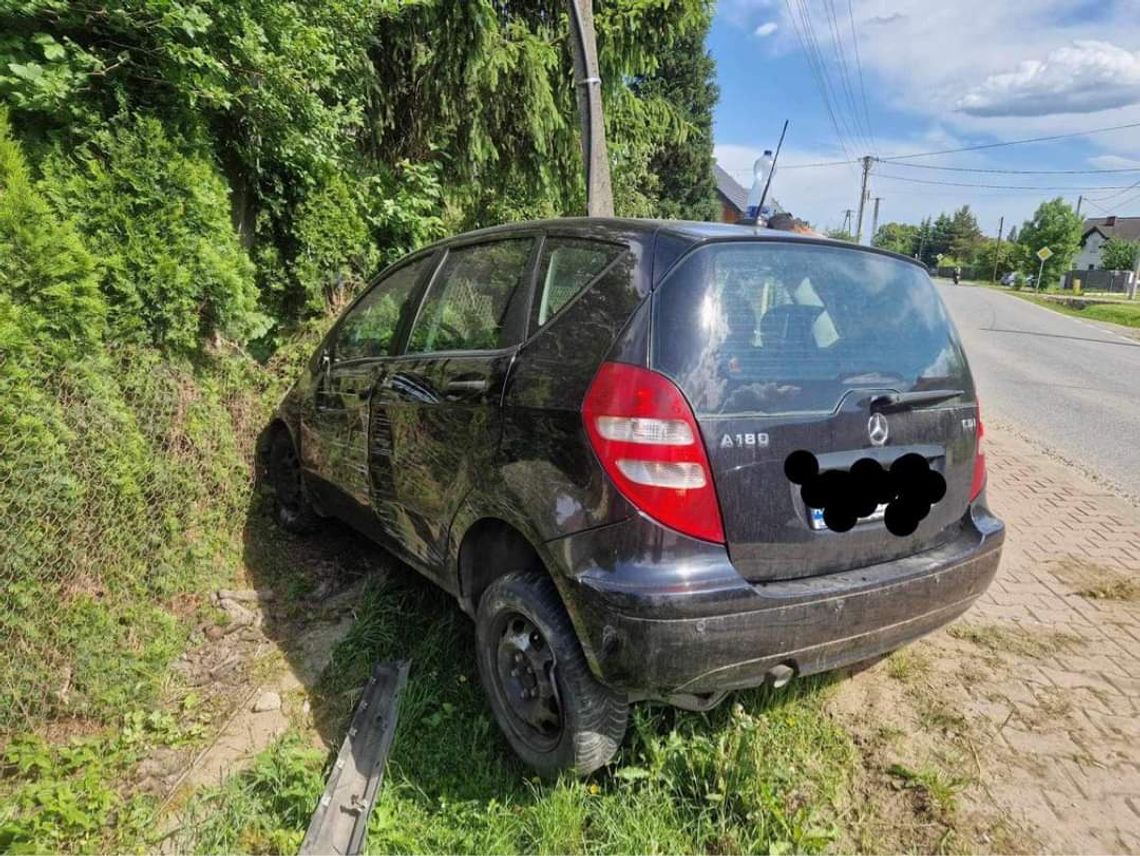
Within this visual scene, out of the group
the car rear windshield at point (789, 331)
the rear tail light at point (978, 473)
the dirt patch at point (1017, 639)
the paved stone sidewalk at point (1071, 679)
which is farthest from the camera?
the dirt patch at point (1017, 639)

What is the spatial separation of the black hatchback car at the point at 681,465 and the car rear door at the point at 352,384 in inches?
23.1

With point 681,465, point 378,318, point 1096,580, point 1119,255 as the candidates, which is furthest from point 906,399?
point 1119,255

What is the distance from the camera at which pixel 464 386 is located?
8.21 ft

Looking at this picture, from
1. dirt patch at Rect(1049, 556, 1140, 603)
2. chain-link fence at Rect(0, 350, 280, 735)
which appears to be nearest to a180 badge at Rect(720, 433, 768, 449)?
chain-link fence at Rect(0, 350, 280, 735)

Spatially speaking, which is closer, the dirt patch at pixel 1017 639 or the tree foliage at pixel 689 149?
the dirt patch at pixel 1017 639

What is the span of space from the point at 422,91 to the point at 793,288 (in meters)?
5.55

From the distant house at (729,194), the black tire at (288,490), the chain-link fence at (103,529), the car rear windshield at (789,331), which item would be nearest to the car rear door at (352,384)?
the black tire at (288,490)

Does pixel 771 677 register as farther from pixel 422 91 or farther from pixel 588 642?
pixel 422 91

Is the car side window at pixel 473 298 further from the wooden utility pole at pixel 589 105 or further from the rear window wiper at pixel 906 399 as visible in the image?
the wooden utility pole at pixel 589 105

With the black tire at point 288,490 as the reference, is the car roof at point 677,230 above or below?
above

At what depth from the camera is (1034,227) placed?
62344 mm

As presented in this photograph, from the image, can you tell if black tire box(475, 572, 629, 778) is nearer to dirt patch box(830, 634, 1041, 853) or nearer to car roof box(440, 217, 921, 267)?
dirt patch box(830, 634, 1041, 853)

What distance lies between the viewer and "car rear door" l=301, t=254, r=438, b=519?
127 inches

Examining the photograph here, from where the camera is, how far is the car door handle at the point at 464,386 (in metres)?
2.41
